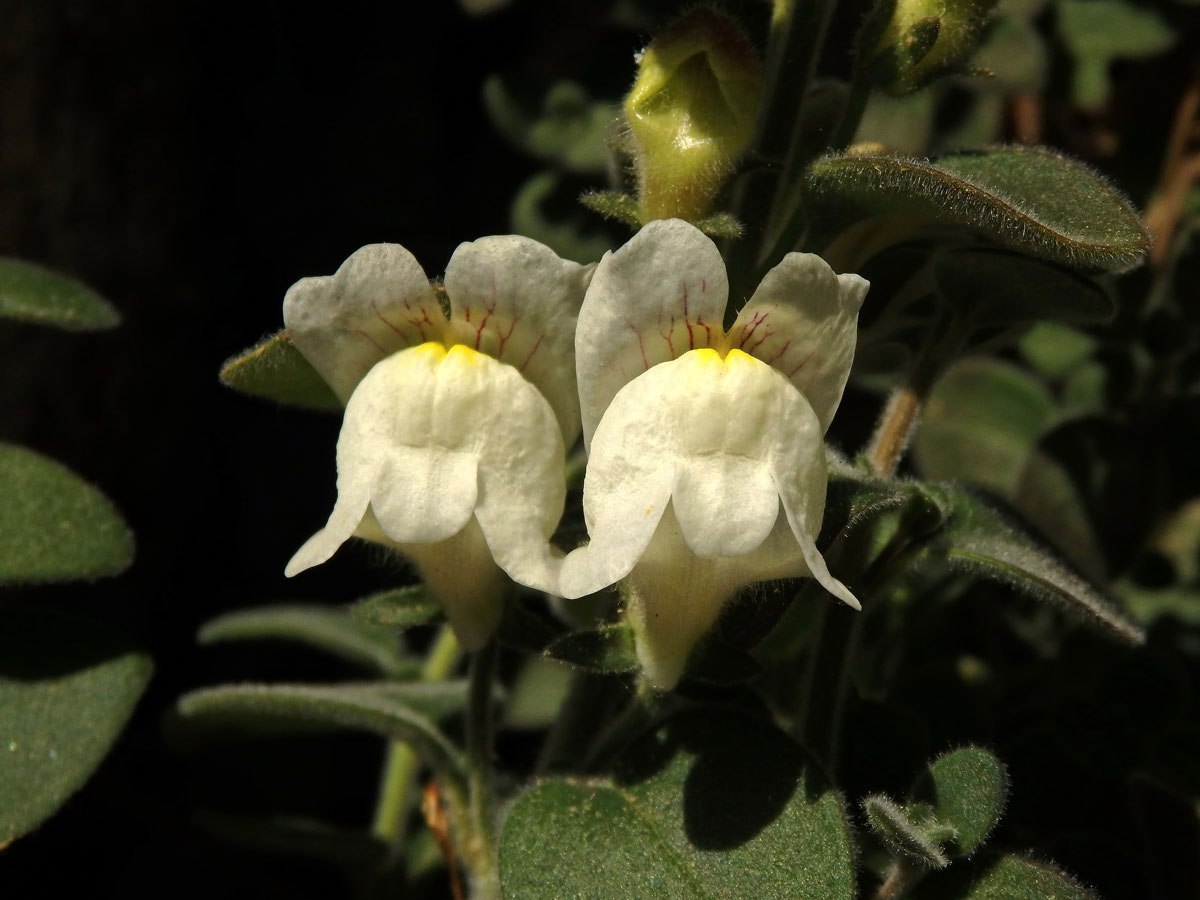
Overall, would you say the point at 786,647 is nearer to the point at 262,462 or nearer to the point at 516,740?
the point at 516,740

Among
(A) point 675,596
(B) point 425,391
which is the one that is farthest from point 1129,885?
(B) point 425,391

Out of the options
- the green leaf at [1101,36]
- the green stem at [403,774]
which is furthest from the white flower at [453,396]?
the green leaf at [1101,36]

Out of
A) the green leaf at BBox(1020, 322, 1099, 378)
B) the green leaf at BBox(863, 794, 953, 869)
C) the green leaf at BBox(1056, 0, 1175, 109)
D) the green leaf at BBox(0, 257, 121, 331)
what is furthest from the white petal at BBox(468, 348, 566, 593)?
the green leaf at BBox(1056, 0, 1175, 109)

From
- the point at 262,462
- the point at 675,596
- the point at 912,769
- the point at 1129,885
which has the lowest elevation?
the point at 262,462

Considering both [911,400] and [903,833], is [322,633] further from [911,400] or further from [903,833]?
[903,833]

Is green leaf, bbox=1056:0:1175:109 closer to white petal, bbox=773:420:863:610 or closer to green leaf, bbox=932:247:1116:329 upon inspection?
green leaf, bbox=932:247:1116:329

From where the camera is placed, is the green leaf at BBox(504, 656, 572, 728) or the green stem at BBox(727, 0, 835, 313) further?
the green leaf at BBox(504, 656, 572, 728)
